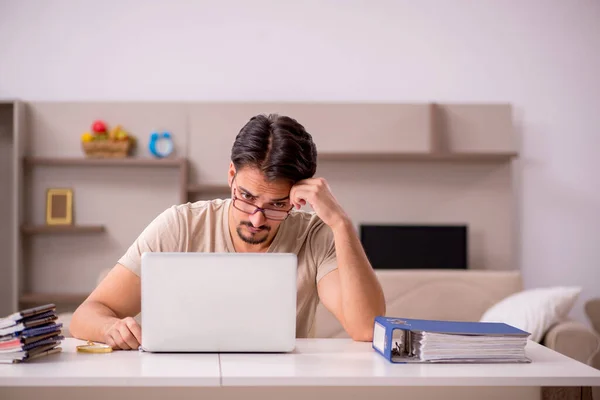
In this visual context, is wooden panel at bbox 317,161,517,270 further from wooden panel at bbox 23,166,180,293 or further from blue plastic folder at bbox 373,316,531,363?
blue plastic folder at bbox 373,316,531,363

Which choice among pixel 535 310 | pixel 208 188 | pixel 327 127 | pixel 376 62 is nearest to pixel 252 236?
pixel 535 310

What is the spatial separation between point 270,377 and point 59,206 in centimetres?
360

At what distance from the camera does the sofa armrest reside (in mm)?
3051

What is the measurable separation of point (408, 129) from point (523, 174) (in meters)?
0.88

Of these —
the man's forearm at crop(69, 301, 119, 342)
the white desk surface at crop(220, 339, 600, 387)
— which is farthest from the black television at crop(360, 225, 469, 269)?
the white desk surface at crop(220, 339, 600, 387)

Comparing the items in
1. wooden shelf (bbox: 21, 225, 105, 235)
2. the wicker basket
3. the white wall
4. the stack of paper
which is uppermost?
the white wall

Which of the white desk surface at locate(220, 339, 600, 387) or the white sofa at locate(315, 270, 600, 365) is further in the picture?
the white sofa at locate(315, 270, 600, 365)

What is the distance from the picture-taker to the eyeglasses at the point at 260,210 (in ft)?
6.48

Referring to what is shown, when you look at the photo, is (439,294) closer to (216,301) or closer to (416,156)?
(416,156)

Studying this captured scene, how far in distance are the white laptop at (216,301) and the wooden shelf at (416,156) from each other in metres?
3.06

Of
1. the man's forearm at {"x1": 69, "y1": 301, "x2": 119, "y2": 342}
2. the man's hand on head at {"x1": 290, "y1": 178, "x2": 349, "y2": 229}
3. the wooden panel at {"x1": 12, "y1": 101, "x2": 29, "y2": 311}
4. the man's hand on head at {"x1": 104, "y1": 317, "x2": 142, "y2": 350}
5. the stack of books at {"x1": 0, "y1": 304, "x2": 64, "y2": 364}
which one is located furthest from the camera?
the wooden panel at {"x1": 12, "y1": 101, "x2": 29, "y2": 311}

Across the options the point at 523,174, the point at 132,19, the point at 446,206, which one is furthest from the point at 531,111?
the point at 132,19

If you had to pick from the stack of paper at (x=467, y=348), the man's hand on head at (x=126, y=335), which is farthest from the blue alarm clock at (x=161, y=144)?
the stack of paper at (x=467, y=348)

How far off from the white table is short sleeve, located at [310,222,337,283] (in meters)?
0.54
